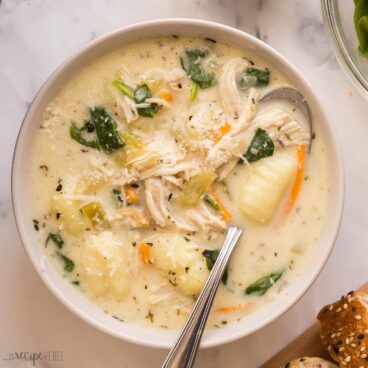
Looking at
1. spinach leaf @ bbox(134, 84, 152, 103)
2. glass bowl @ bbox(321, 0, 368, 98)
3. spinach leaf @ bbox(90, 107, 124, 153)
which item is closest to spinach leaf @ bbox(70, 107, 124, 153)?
spinach leaf @ bbox(90, 107, 124, 153)

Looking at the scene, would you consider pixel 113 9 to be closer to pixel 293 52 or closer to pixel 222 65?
pixel 222 65

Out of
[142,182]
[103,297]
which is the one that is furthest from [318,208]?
[103,297]

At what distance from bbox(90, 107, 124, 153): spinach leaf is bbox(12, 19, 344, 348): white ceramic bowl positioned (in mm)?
153

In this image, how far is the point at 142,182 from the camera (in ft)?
8.02

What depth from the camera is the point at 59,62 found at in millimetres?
2637

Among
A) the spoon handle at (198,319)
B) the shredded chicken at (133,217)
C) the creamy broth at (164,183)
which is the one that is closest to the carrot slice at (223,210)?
the creamy broth at (164,183)

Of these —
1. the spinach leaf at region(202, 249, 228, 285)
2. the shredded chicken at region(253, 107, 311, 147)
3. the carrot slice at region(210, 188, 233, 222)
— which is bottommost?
the spinach leaf at region(202, 249, 228, 285)

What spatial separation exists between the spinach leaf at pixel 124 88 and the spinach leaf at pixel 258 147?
41cm

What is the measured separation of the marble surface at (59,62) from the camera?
2.64 m

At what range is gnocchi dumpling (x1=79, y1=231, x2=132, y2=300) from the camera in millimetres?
2406

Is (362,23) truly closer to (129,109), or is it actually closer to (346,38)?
(346,38)

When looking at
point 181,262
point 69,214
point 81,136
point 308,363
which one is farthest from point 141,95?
point 308,363

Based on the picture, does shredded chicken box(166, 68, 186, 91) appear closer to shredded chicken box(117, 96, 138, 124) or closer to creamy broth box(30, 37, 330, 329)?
creamy broth box(30, 37, 330, 329)

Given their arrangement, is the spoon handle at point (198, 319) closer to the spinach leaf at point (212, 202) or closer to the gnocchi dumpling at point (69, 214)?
the spinach leaf at point (212, 202)
